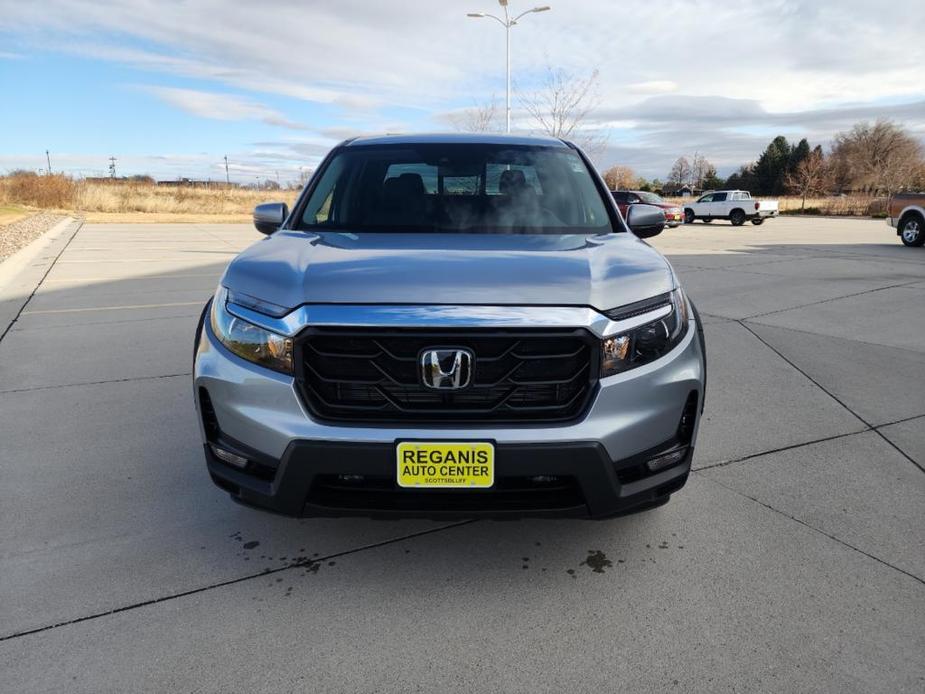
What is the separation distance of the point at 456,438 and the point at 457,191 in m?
1.77

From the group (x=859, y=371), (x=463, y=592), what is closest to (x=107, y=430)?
(x=463, y=592)

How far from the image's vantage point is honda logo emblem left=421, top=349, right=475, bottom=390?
7.21 ft

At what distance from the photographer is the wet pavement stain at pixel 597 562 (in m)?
2.65

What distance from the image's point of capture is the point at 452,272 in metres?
2.35

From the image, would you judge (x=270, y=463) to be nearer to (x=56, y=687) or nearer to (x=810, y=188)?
(x=56, y=687)

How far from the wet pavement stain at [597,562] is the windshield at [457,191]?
4.77ft

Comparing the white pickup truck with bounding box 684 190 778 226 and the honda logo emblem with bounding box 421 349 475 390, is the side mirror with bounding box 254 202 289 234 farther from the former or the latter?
the white pickup truck with bounding box 684 190 778 226

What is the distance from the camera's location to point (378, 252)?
8.64 ft

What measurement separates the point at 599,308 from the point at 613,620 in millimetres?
1079

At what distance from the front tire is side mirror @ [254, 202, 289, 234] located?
17901 millimetres

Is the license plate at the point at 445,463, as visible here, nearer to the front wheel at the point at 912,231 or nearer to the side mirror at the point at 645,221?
the side mirror at the point at 645,221

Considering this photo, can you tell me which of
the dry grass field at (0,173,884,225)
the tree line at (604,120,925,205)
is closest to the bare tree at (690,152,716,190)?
the tree line at (604,120,925,205)

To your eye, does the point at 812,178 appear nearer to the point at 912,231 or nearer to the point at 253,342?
the point at 912,231

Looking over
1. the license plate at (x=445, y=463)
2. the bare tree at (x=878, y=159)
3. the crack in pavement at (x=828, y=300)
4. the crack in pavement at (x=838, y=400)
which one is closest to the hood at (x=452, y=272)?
the license plate at (x=445, y=463)
